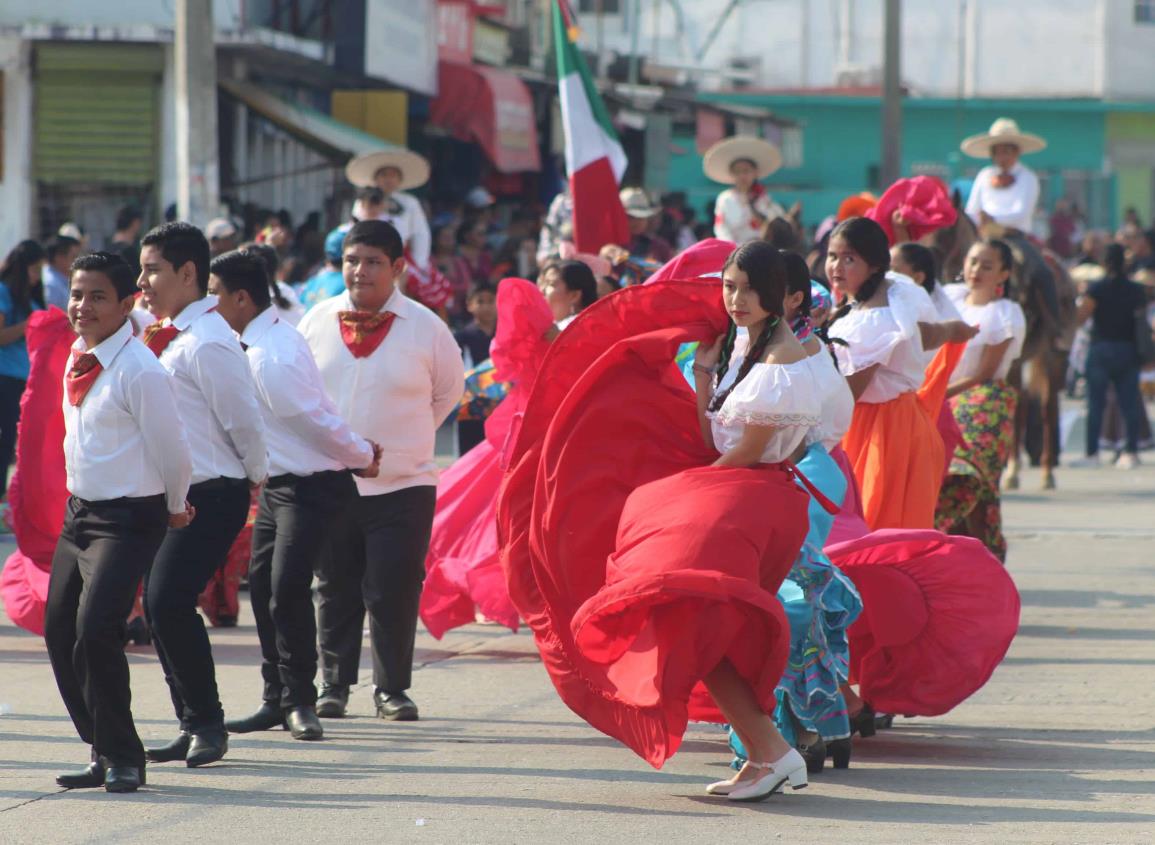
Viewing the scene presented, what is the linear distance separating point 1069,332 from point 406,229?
A: 205 inches

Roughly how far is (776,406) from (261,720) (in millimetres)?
2367

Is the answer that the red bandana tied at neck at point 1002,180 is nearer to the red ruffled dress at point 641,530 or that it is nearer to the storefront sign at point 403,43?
the storefront sign at point 403,43

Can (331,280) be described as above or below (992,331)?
above

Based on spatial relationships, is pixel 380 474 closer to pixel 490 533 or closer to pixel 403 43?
pixel 490 533

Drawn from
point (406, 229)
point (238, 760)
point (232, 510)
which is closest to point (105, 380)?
point (232, 510)

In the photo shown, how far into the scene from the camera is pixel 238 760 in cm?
726

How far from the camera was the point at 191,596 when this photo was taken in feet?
23.1

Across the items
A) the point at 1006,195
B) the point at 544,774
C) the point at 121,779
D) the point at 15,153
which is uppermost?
the point at 15,153

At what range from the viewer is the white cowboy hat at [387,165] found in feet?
53.8

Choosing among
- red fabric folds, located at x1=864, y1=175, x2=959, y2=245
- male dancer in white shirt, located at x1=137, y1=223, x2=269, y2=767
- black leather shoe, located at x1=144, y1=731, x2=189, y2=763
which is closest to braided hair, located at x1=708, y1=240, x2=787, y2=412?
male dancer in white shirt, located at x1=137, y1=223, x2=269, y2=767

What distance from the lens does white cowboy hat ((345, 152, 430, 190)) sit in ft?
53.8

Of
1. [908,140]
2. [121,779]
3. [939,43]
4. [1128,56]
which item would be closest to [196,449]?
[121,779]

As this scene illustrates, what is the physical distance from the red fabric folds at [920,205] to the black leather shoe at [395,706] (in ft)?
13.3

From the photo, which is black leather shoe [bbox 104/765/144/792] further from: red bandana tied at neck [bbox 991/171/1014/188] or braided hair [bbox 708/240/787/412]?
red bandana tied at neck [bbox 991/171/1014/188]
